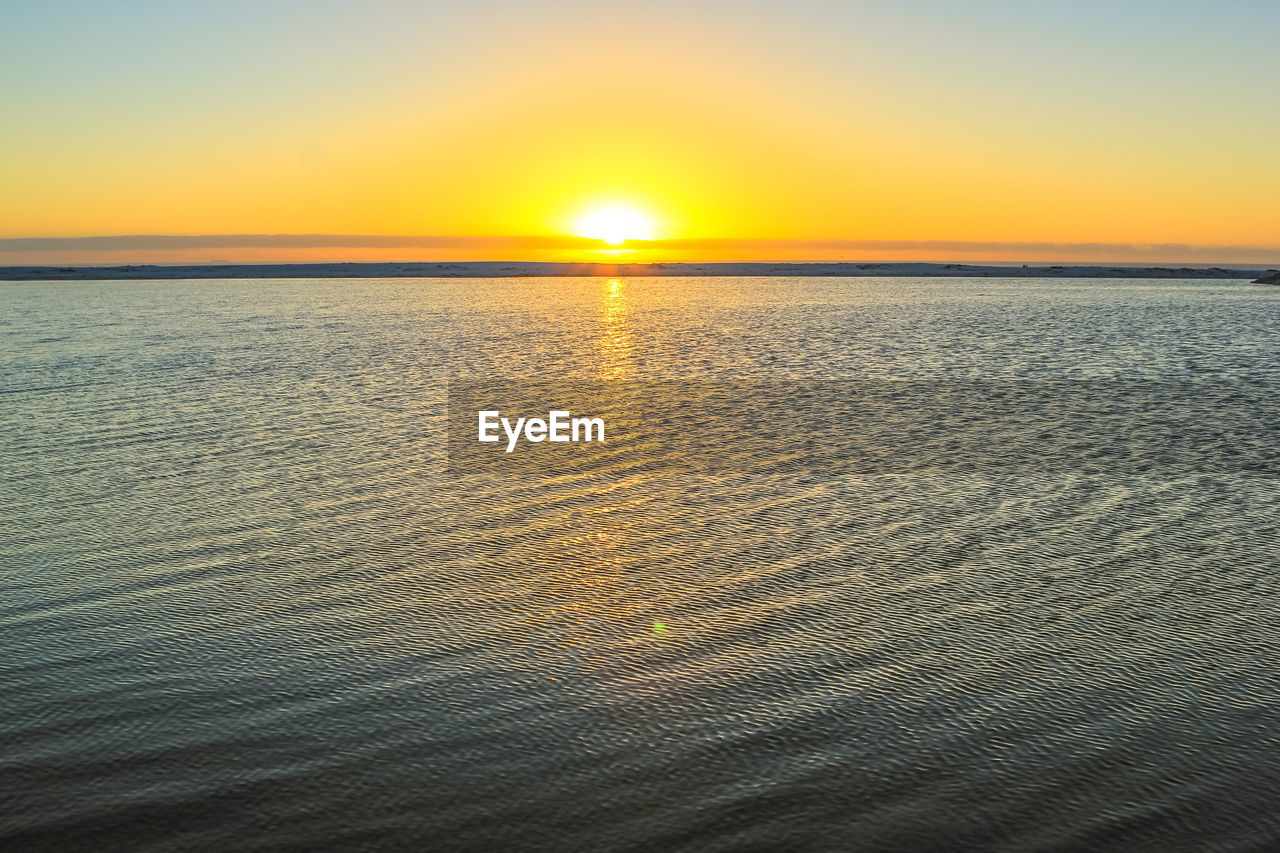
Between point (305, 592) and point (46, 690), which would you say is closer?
point (46, 690)

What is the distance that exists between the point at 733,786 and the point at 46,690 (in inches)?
246

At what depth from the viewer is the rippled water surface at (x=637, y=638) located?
714 centimetres

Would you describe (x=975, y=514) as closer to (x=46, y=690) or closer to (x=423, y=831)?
(x=423, y=831)

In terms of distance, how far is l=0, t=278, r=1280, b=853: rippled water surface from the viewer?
23.4 feet

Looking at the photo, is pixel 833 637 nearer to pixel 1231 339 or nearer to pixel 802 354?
pixel 802 354

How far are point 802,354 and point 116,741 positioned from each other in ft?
124

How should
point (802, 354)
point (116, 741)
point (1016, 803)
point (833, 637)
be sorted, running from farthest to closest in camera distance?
point (802, 354), point (833, 637), point (116, 741), point (1016, 803)

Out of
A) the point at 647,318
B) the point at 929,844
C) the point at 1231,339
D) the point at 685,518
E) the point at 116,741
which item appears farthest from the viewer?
the point at 647,318

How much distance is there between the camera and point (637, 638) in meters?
10.3

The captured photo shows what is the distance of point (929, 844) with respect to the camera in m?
6.71

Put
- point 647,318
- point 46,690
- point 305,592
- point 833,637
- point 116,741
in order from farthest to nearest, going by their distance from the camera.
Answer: point 647,318, point 305,592, point 833,637, point 46,690, point 116,741

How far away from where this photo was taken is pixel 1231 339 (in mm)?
51375

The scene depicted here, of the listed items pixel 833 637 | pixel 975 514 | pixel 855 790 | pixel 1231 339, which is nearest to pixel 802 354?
pixel 1231 339

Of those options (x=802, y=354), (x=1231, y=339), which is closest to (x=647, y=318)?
(x=802, y=354)
